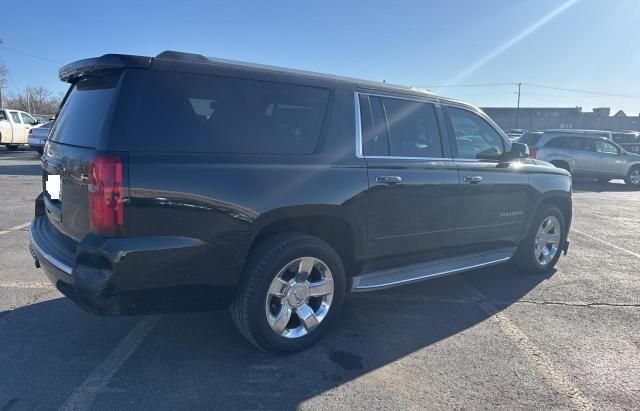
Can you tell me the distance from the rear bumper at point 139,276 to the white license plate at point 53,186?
0.37 m

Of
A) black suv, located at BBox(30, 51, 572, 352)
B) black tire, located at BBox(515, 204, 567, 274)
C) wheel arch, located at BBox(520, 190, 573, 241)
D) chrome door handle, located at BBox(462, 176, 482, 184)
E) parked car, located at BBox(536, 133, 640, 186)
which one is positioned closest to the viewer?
black suv, located at BBox(30, 51, 572, 352)

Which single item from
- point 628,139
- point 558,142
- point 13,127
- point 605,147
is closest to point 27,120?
point 13,127

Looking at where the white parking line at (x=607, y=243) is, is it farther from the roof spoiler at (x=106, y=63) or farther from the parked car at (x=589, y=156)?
the parked car at (x=589, y=156)

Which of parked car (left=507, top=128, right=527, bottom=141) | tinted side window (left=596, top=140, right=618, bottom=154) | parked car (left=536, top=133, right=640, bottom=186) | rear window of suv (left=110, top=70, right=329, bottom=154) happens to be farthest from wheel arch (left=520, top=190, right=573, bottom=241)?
parked car (left=507, top=128, right=527, bottom=141)

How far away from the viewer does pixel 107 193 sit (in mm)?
2586

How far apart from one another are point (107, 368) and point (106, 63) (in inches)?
77.9

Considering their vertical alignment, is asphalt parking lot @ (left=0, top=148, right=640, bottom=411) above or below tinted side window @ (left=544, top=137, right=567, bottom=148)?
below

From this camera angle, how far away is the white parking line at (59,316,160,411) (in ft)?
8.90

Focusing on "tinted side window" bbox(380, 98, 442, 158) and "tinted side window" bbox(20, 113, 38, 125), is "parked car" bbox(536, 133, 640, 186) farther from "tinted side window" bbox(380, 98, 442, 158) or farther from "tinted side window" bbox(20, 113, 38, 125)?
"tinted side window" bbox(20, 113, 38, 125)

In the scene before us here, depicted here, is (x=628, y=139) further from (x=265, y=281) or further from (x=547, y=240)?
(x=265, y=281)

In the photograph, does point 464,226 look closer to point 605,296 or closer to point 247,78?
point 605,296

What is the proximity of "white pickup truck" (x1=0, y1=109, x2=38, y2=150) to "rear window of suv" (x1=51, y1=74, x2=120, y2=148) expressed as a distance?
22133 mm

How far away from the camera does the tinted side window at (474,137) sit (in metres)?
4.48

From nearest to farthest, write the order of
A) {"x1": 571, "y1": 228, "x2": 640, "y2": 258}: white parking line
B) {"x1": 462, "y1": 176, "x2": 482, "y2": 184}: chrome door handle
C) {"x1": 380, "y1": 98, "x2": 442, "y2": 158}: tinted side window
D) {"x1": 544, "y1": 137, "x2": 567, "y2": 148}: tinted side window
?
1. {"x1": 380, "y1": 98, "x2": 442, "y2": 158}: tinted side window
2. {"x1": 462, "y1": 176, "x2": 482, "y2": 184}: chrome door handle
3. {"x1": 571, "y1": 228, "x2": 640, "y2": 258}: white parking line
4. {"x1": 544, "y1": 137, "x2": 567, "y2": 148}: tinted side window
